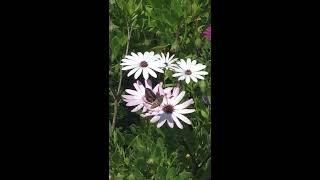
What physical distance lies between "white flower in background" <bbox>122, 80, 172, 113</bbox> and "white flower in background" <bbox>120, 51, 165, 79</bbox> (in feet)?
0.08

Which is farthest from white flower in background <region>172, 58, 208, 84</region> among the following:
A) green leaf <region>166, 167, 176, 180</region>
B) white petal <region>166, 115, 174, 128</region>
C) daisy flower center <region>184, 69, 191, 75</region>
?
green leaf <region>166, 167, 176, 180</region>

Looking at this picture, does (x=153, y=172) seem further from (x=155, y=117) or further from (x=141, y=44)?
(x=141, y=44)

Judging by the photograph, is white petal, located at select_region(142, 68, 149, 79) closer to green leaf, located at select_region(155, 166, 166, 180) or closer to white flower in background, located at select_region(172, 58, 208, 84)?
white flower in background, located at select_region(172, 58, 208, 84)

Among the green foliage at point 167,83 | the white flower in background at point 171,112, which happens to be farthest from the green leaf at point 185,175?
the white flower in background at point 171,112

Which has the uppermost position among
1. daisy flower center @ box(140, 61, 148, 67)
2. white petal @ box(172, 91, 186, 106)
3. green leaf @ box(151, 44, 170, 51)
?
green leaf @ box(151, 44, 170, 51)

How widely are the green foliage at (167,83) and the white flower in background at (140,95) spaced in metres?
0.02

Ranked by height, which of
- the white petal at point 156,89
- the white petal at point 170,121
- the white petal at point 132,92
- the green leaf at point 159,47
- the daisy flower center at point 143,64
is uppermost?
the green leaf at point 159,47

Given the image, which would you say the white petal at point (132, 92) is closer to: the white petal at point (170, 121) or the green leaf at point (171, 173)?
the white petal at point (170, 121)

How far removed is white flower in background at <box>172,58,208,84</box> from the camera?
2.12 metres

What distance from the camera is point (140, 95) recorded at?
2104 mm

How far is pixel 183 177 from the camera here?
81.7 inches

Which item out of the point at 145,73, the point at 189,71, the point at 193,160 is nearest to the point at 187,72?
the point at 189,71

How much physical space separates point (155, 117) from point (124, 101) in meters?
0.09

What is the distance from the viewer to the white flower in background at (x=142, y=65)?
2.12 meters
